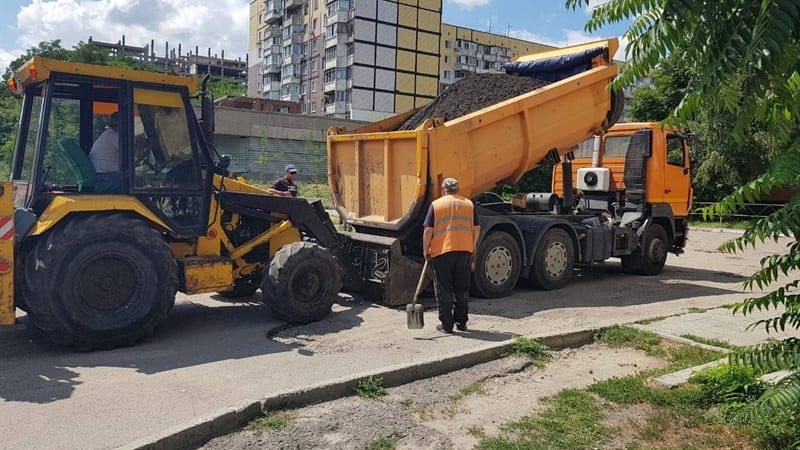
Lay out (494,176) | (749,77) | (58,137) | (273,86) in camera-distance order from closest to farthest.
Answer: (749,77) → (58,137) → (494,176) → (273,86)

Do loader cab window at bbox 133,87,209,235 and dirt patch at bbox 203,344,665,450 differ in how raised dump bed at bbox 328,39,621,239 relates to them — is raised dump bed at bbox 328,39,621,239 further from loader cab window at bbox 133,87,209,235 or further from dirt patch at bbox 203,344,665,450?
dirt patch at bbox 203,344,665,450

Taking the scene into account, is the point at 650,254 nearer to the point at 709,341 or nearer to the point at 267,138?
the point at 709,341

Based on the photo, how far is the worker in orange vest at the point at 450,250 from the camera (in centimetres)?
705

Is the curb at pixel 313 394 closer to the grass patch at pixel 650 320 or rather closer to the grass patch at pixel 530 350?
the grass patch at pixel 530 350

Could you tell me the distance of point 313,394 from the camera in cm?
479

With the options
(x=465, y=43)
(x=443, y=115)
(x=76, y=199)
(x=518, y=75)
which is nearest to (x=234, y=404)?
(x=76, y=199)

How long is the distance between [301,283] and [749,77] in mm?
5451

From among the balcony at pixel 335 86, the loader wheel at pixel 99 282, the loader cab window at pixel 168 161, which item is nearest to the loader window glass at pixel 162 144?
the loader cab window at pixel 168 161

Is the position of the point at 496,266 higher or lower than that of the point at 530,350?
higher

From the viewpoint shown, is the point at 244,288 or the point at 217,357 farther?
the point at 244,288

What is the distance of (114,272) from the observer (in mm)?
6215

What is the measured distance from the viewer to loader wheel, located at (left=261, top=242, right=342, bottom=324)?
711 centimetres

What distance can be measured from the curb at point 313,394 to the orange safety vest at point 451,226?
1.29 metres

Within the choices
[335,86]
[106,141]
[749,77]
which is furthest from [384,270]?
[335,86]
